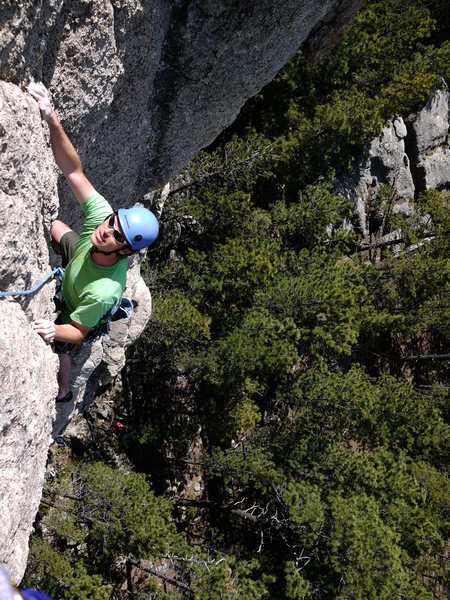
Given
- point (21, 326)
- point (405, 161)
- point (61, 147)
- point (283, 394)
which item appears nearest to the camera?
point (21, 326)

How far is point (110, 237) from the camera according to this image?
4.29m

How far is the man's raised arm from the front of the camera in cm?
397

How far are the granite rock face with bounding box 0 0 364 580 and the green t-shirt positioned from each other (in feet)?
0.81

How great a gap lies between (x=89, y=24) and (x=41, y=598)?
3945 millimetres

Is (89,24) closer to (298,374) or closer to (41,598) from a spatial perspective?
(41,598)

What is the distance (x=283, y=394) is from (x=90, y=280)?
887 centimetres

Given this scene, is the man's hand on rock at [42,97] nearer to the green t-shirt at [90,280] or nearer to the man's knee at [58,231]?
the green t-shirt at [90,280]

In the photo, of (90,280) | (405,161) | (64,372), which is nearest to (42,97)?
(90,280)

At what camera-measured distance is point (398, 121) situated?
20.7 metres

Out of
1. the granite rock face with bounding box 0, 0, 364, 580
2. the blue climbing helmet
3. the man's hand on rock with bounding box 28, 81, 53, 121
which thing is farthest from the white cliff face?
the blue climbing helmet

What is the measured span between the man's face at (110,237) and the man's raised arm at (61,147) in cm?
50

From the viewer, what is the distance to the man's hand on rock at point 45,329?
4180 mm

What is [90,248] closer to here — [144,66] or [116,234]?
[116,234]

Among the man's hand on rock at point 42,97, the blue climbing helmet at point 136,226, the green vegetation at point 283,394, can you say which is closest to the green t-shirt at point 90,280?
the blue climbing helmet at point 136,226
